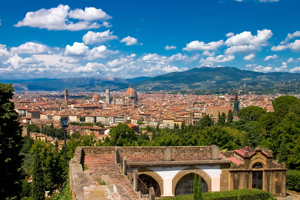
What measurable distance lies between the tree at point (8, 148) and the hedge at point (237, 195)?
6.61m

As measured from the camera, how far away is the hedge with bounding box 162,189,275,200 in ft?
33.1

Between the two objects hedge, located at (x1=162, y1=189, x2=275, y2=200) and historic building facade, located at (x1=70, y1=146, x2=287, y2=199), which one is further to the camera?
historic building facade, located at (x1=70, y1=146, x2=287, y2=199)

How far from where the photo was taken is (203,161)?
1066 cm

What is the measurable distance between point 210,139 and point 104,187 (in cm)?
1645

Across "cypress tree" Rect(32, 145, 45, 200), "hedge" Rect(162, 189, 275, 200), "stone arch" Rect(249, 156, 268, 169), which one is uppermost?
"stone arch" Rect(249, 156, 268, 169)

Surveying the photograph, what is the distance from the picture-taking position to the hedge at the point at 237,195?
33.1ft

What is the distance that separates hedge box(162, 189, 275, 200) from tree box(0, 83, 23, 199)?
6606 millimetres

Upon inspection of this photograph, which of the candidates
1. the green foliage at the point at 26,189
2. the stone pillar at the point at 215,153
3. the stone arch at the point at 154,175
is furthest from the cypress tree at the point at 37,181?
the stone pillar at the point at 215,153

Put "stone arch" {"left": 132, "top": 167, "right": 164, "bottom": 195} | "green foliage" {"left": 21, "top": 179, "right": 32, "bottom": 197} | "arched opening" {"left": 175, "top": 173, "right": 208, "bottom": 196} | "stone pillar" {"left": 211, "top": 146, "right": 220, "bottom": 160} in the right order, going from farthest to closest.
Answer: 1. "green foliage" {"left": 21, "top": 179, "right": 32, "bottom": 197}
2. "stone pillar" {"left": 211, "top": 146, "right": 220, "bottom": 160}
3. "arched opening" {"left": 175, "top": 173, "right": 208, "bottom": 196}
4. "stone arch" {"left": 132, "top": 167, "right": 164, "bottom": 195}

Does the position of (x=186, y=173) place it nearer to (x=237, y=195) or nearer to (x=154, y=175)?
(x=154, y=175)

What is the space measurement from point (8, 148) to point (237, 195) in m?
9.55

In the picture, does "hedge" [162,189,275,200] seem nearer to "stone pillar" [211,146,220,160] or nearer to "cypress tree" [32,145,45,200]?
"stone pillar" [211,146,220,160]

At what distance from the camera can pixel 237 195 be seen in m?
10.5

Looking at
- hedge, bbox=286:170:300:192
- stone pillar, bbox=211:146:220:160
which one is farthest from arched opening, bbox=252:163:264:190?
hedge, bbox=286:170:300:192
